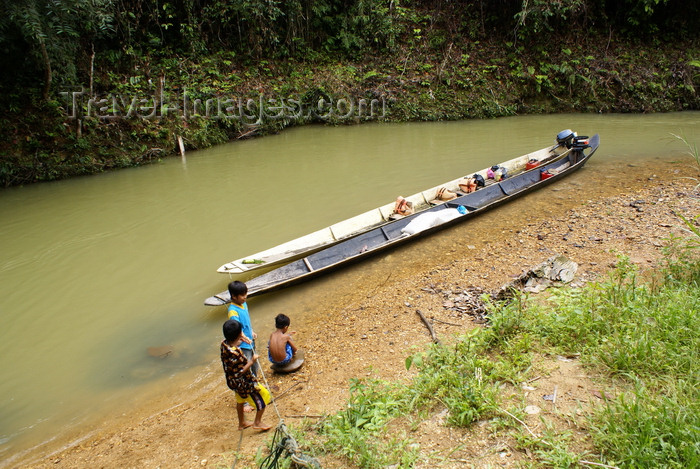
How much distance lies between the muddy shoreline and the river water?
45cm

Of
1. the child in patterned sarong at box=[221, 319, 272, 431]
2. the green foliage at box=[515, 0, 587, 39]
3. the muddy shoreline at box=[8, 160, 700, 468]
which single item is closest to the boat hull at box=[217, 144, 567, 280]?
the muddy shoreline at box=[8, 160, 700, 468]

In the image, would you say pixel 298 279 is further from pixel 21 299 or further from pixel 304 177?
pixel 304 177

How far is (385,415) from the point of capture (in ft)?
10.1

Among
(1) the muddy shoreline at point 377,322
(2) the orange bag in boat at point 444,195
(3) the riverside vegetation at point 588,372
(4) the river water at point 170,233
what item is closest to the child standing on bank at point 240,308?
(1) the muddy shoreline at point 377,322

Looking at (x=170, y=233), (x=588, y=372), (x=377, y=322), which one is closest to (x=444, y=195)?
(x=377, y=322)

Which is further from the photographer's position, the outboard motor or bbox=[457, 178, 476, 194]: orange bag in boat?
the outboard motor

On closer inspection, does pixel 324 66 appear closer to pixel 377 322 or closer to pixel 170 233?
pixel 170 233

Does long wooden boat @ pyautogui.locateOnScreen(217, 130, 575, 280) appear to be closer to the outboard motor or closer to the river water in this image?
the river water

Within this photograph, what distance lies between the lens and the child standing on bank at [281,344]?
14.5 ft

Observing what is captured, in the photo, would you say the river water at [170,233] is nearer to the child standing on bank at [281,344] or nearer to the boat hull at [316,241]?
the boat hull at [316,241]

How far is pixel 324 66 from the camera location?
Result: 62.9ft

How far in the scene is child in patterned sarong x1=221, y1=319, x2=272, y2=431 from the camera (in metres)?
→ 3.31

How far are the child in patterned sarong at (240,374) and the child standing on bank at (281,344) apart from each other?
0.82m

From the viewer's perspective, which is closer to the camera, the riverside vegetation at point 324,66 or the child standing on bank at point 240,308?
the child standing on bank at point 240,308
